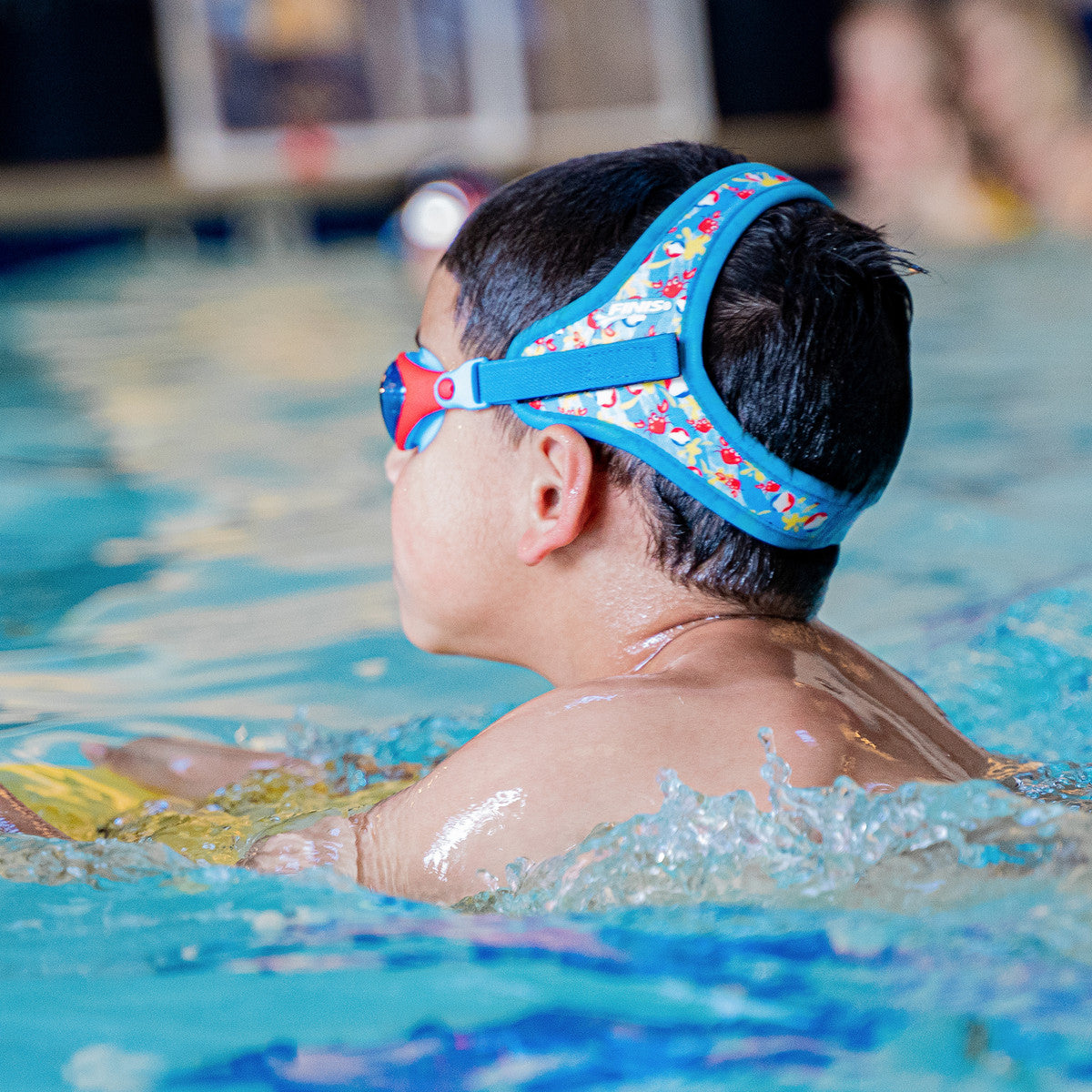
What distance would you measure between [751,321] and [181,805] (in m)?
1.23

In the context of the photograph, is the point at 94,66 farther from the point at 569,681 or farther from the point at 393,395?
the point at 569,681

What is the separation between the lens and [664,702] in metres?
Result: 1.67

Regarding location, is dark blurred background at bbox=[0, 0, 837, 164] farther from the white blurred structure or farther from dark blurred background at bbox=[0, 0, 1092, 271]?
the white blurred structure

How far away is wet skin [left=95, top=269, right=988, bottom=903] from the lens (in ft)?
5.40

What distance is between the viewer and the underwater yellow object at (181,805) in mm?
2074

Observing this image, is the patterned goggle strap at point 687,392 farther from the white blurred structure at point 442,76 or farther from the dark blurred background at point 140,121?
the white blurred structure at point 442,76

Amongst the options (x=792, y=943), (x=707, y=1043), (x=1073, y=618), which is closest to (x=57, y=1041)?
(x=707, y=1043)

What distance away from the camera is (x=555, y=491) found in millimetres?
1888

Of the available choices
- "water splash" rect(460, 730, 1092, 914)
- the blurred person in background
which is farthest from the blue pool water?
the blurred person in background

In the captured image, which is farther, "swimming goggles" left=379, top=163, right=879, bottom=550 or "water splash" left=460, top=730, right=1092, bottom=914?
"swimming goggles" left=379, top=163, right=879, bottom=550

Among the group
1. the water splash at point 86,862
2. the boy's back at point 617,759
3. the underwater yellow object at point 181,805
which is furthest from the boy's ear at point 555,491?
the water splash at point 86,862

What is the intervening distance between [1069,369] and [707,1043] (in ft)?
19.5

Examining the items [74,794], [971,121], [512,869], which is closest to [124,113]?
[971,121]

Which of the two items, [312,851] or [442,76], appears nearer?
[312,851]
